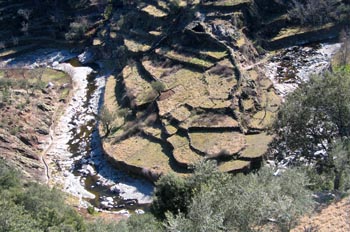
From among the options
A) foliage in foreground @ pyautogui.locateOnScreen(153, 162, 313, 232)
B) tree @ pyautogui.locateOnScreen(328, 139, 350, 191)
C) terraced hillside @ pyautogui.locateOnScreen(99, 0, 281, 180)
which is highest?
foliage in foreground @ pyautogui.locateOnScreen(153, 162, 313, 232)

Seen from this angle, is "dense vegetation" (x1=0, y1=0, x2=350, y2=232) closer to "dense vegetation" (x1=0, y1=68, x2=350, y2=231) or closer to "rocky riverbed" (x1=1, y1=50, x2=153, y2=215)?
"dense vegetation" (x1=0, y1=68, x2=350, y2=231)

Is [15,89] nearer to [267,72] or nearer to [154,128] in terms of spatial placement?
[154,128]

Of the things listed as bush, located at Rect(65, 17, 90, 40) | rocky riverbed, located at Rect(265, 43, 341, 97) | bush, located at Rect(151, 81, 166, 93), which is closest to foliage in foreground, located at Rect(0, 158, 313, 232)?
bush, located at Rect(151, 81, 166, 93)

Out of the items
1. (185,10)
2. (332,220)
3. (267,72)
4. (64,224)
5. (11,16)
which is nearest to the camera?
(332,220)

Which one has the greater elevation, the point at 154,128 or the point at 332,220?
the point at 332,220

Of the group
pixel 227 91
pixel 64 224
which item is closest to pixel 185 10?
pixel 227 91

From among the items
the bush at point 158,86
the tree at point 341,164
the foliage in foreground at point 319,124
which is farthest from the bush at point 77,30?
the tree at point 341,164

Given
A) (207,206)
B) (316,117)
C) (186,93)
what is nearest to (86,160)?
(186,93)

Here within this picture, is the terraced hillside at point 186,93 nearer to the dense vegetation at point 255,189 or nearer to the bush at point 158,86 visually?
the bush at point 158,86
